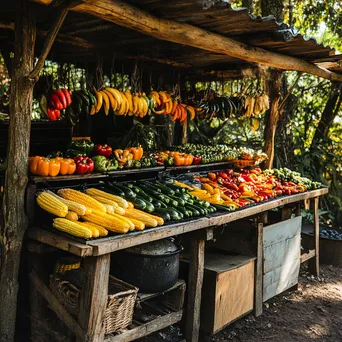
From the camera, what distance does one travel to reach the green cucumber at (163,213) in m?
4.34

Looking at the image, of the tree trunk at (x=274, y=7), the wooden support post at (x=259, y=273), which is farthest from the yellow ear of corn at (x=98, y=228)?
the tree trunk at (x=274, y=7)

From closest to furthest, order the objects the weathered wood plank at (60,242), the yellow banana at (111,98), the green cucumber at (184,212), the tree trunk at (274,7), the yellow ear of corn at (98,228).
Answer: the weathered wood plank at (60,242) < the yellow ear of corn at (98,228) < the green cucumber at (184,212) < the yellow banana at (111,98) < the tree trunk at (274,7)

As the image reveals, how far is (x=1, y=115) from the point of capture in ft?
22.2

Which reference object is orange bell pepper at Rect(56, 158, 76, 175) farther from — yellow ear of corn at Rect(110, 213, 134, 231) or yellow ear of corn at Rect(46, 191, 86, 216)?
yellow ear of corn at Rect(110, 213, 134, 231)

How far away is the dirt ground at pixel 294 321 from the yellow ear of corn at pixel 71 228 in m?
1.94

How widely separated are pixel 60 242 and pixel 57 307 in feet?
2.36

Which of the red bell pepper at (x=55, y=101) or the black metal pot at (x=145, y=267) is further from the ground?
the red bell pepper at (x=55, y=101)

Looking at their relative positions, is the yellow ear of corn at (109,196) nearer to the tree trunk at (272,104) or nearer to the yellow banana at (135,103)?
the yellow banana at (135,103)

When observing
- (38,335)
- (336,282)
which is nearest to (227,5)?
(38,335)

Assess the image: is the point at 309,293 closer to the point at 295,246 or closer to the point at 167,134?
the point at 295,246

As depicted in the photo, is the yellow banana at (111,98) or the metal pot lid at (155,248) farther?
the yellow banana at (111,98)

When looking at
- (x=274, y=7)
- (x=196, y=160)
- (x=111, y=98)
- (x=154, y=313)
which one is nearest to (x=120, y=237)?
(x=154, y=313)

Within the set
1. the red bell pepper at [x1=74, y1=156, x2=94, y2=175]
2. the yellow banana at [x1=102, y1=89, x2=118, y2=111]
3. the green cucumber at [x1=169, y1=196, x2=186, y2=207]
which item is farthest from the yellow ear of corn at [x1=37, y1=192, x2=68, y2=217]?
the yellow banana at [x1=102, y1=89, x2=118, y2=111]

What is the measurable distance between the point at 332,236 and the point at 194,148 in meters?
3.25
